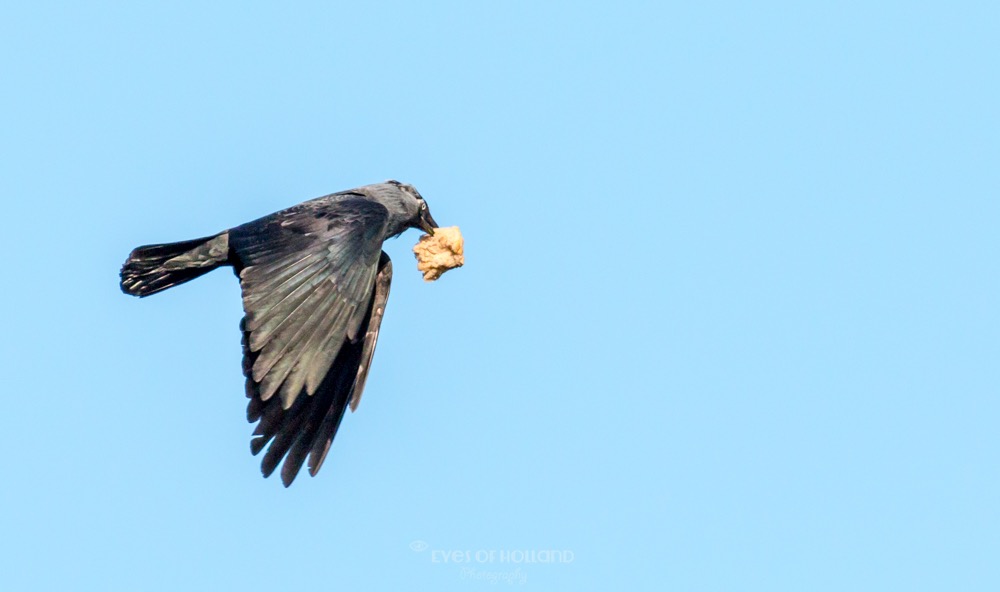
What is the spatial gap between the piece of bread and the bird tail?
2170mm

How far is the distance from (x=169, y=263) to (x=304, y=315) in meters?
2.35

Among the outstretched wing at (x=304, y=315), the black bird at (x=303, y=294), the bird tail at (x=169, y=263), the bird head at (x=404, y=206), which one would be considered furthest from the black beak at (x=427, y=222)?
the bird tail at (x=169, y=263)

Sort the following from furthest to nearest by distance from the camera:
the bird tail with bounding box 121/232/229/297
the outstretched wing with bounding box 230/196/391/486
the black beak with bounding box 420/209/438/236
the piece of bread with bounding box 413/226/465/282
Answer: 1. the black beak with bounding box 420/209/438/236
2. the piece of bread with bounding box 413/226/465/282
3. the bird tail with bounding box 121/232/229/297
4. the outstretched wing with bounding box 230/196/391/486

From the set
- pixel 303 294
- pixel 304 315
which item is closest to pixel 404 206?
pixel 303 294

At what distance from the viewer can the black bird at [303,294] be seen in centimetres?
1709

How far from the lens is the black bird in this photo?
673 inches

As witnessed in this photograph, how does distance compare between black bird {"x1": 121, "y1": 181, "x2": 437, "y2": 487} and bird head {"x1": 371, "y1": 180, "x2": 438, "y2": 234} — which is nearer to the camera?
black bird {"x1": 121, "y1": 181, "x2": 437, "y2": 487}

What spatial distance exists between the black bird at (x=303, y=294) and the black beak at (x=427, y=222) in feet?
0.60

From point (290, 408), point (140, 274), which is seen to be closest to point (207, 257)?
point (140, 274)

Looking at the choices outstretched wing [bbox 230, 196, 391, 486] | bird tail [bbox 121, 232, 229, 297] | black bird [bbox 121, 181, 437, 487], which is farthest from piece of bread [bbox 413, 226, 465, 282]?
bird tail [bbox 121, 232, 229, 297]

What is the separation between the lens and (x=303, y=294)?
17219 millimetres

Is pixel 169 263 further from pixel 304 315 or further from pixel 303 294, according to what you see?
pixel 304 315

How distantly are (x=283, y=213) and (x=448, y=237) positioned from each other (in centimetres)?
201

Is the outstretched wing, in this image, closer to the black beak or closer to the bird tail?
the bird tail
